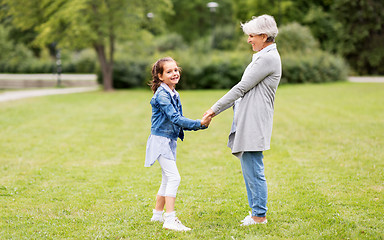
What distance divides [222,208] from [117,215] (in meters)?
1.22

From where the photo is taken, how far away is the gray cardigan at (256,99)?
4.09 meters

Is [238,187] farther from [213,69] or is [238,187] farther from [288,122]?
[213,69]

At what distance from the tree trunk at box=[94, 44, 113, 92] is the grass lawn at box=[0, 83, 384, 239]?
12631 mm

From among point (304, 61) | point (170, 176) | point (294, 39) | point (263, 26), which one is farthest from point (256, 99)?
point (294, 39)

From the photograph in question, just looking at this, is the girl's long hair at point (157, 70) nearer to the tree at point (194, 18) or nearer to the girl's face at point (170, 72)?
the girl's face at point (170, 72)

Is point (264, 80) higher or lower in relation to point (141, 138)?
higher

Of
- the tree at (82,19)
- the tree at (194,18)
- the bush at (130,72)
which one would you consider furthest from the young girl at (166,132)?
the tree at (194,18)

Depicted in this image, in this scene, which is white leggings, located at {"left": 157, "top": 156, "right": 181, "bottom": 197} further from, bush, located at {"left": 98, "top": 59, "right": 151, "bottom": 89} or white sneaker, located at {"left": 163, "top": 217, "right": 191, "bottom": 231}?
bush, located at {"left": 98, "top": 59, "right": 151, "bottom": 89}

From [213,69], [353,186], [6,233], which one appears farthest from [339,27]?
[6,233]

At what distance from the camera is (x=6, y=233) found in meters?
4.41

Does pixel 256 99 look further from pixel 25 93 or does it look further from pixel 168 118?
pixel 25 93

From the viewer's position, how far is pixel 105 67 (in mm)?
25562

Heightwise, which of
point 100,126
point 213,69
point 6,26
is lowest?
point 100,126

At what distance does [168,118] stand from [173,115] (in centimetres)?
13
